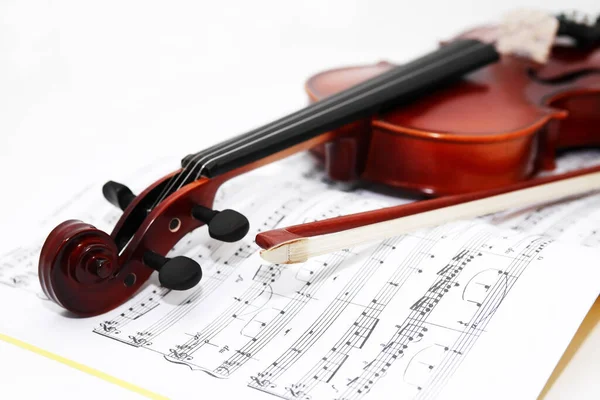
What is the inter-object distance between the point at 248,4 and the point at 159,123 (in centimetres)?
83

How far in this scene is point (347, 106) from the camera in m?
1.47

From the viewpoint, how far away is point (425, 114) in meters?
1.53

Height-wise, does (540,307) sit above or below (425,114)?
below

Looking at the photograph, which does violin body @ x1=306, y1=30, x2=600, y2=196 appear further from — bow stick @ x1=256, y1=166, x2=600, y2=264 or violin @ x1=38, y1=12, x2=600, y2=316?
bow stick @ x1=256, y1=166, x2=600, y2=264

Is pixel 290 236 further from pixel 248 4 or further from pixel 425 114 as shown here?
pixel 248 4

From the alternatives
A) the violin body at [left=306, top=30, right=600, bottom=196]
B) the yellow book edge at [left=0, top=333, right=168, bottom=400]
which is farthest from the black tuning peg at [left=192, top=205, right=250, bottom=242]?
the violin body at [left=306, top=30, right=600, bottom=196]

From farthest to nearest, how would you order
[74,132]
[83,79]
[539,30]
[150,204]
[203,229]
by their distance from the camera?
[83,79], [74,132], [539,30], [203,229], [150,204]

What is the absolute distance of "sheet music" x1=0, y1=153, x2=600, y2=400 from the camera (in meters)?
1.03

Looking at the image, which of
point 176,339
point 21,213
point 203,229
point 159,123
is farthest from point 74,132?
point 176,339

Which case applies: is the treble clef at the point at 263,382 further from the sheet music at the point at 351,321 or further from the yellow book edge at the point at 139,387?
the yellow book edge at the point at 139,387

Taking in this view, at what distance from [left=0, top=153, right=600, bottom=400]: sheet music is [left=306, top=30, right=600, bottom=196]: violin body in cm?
22

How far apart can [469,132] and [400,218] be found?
370 mm

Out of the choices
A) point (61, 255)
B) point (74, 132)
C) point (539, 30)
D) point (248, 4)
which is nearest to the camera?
point (61, 255)

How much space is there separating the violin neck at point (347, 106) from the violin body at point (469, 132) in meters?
0.03
